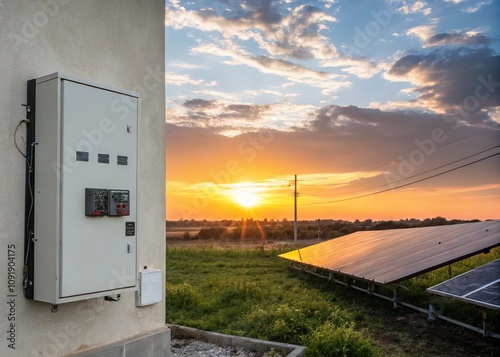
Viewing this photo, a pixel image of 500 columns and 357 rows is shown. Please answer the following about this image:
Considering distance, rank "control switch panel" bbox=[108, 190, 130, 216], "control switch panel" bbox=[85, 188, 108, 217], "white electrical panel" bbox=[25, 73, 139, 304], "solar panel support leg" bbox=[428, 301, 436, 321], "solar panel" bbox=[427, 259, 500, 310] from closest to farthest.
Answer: "white electrical panel" bbox=[25, 73, 139, 304] → "control switch panel" bbox=[85, 188, 108, 217] → "control switch panel" bbox=[108, 190, 130, 216] → "solar panel" bbox=[427, 259, 500, 310] → "solar panel support leg" bbox=[428, 301, 436, 321]

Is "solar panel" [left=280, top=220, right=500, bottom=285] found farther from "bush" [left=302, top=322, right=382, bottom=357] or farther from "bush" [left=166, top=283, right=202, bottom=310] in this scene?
"bush" [left=166, top=283, right=202, bottom=310]

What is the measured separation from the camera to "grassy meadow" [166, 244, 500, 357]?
625 centimetres

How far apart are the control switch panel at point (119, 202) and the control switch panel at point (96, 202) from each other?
1.9 inches

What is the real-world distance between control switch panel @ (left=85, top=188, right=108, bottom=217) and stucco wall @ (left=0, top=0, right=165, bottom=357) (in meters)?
0.55

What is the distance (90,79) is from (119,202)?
129 cm

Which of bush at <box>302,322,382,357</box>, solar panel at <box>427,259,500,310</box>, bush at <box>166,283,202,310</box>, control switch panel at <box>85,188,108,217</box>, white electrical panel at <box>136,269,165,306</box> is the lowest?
bush at <box>166,283,202,310</box>

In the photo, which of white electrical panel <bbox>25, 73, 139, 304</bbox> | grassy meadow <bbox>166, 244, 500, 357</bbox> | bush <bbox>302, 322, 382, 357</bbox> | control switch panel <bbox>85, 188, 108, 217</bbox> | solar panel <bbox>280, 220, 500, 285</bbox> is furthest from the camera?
solar panel <bbox>280, 220, 500, 285</bbox>

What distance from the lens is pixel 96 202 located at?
420 cm

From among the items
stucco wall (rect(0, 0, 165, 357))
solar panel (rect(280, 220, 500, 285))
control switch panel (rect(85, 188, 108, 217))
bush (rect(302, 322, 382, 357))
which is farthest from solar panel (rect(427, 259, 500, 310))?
control switch panel (rect(85, 188, 108, 217))

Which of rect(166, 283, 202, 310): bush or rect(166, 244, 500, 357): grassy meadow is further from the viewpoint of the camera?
rect(166, 283, 202, 310): bush

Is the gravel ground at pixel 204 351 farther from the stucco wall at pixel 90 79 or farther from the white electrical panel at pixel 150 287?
the white electrical panel at pixel 150 287

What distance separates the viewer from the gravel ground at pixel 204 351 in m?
6.12

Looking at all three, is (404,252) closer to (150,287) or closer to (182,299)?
(182,299)

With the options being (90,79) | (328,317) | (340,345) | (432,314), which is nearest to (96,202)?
(90,79)
